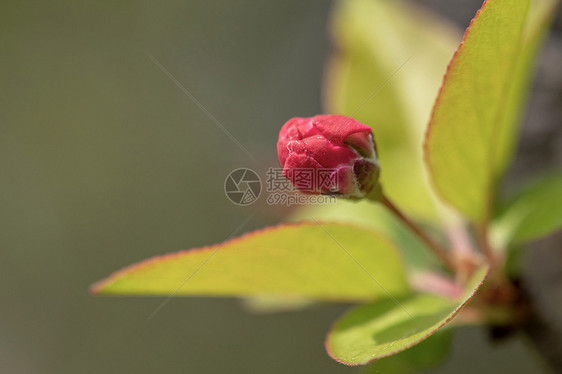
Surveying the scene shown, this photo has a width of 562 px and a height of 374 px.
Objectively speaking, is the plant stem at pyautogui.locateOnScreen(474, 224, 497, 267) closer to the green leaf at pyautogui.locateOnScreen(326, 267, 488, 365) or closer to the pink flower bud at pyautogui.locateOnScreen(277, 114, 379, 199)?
the green leaf at pyautogui.locateOnScreen(326, 267, 488, 365)

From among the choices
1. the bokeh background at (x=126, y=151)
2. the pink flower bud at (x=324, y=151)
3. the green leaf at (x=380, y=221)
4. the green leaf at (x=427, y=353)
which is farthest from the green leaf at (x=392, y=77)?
the bokeh background at (x=126, y=151)

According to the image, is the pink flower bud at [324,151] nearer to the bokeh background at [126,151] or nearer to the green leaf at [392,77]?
the green leaf at [392,77]

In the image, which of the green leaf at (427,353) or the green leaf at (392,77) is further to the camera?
the green leaf at (392,77)

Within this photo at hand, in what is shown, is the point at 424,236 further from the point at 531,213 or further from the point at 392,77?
the point at 392,77

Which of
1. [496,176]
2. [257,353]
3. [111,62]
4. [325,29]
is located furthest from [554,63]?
[111,62]

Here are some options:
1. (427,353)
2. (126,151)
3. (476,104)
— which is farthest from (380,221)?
(126,151)

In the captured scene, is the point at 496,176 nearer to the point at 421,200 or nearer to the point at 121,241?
the point at 421,200
